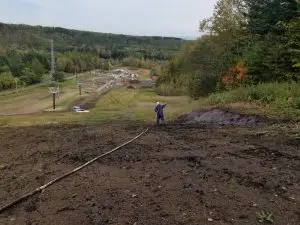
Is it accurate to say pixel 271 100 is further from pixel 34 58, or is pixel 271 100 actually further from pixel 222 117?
pixel 34 58

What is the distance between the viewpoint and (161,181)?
28.0 ft

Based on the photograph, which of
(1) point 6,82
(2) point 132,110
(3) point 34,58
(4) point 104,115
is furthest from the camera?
(3) point 34,58

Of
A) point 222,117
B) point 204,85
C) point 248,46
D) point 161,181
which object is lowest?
point 204,85

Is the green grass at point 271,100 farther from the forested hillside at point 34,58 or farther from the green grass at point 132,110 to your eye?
the forested hillside at point 34,58

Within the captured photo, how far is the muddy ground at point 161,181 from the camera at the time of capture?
702 cm

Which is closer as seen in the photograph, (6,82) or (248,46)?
(248,46)

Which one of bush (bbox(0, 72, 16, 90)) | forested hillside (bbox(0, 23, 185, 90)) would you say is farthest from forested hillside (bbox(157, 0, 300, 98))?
forested hillside (bbox(0, 23, 185, 90))

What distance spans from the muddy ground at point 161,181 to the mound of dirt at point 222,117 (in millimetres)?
3768

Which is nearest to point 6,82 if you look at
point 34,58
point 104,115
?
point 34,58

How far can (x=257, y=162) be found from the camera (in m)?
9.72

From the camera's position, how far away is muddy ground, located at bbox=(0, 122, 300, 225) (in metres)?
7.02

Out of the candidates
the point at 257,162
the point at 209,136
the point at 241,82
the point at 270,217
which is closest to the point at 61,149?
the point at 209,136

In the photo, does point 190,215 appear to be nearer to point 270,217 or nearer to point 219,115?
point 270,217

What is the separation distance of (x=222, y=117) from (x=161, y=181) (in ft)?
38.2
